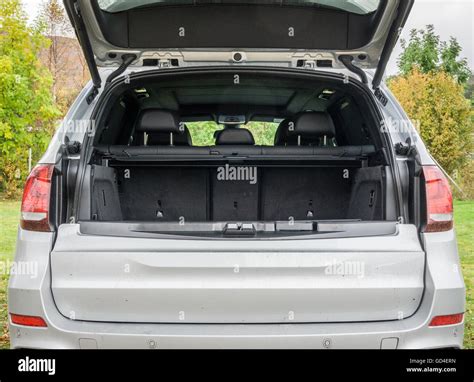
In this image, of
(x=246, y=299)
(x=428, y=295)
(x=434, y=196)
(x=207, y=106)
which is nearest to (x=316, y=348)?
(x=246, y=299)

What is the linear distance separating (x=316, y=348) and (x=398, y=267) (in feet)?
1.62

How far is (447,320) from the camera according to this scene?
274 cm

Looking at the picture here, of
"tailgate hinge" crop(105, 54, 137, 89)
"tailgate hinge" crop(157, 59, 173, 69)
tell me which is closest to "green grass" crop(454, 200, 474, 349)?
"tailgate hinge" crop(157, 59, 173, 69)

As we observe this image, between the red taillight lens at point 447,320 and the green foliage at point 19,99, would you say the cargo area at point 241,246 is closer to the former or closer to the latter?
the red taillight lens at point 447,320

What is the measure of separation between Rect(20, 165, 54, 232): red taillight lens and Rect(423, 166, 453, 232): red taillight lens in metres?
1.67

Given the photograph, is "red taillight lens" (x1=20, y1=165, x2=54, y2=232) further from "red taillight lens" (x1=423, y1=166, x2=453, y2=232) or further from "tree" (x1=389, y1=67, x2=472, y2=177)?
"tree" (x1=389, y1=67, x2=472, y2=177)

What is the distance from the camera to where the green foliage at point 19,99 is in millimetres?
21672

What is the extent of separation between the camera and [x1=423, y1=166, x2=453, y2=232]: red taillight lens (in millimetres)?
2824

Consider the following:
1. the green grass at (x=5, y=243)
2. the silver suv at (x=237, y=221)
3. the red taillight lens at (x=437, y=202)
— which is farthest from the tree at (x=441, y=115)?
the red taillight lens at (x=437, y=202)

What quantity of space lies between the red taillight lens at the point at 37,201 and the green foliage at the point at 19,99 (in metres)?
19.5

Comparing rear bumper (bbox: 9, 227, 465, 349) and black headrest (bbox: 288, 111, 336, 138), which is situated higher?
black headrest (bbox: 288, 111, 336, 138)

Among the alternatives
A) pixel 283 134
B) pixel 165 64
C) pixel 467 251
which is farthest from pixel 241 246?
pixel 467 251
